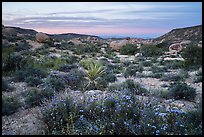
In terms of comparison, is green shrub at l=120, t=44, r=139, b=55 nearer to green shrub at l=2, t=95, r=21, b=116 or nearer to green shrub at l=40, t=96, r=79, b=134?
green shrub at l=2, t=95, r=21, b=116

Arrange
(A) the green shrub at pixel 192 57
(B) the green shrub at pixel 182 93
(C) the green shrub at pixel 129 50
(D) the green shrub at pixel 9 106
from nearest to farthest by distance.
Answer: (D) the green shrub at pixel 9 106
(B) the green shrub at pixel 182 93
(A) the green shrub at pixel 192 57
(C) the green shrub at pixel 129 50

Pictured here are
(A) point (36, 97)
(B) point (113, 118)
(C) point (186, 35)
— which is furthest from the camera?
(C) point (186, 35)

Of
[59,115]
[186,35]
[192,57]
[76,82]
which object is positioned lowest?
[186,35]

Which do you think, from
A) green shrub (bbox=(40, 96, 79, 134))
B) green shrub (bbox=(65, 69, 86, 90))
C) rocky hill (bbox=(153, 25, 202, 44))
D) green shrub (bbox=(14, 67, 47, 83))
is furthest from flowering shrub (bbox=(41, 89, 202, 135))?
rocky hill (bbox=(153, 25, 202, 44))

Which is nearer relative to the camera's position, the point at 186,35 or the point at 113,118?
the point at 113,118

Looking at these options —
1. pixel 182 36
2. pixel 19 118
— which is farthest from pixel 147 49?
pixel 182 36

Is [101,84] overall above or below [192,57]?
below

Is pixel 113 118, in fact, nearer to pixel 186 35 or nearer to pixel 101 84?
pixel 101 84

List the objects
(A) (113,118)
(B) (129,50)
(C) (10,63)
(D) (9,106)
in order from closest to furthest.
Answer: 1. (A) (113,118)
2. (D) (9,106)
3. (C) (10,63)
4. (B) (129,50)

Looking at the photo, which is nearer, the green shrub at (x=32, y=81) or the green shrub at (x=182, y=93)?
the green shrub at (x=182, y=93)

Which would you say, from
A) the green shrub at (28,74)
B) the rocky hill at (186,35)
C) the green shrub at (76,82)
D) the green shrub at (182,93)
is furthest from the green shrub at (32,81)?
the rocky hill at (186,35)

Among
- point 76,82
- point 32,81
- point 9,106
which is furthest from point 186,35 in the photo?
point 9,106

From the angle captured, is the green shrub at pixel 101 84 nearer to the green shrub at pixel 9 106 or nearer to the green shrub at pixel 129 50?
the green shrub at pixel 9 106

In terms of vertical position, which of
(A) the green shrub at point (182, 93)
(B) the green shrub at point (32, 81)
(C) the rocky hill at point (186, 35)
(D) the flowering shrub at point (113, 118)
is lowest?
(C) the rocky hill at point (186, 35)
